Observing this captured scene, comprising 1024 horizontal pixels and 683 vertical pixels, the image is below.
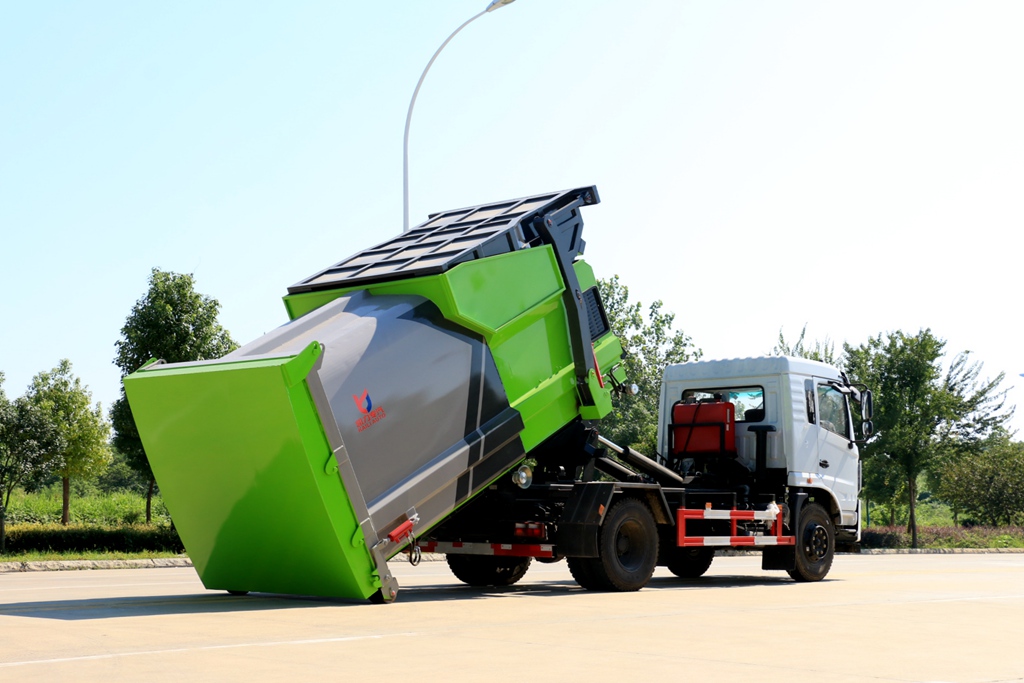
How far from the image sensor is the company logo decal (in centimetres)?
985

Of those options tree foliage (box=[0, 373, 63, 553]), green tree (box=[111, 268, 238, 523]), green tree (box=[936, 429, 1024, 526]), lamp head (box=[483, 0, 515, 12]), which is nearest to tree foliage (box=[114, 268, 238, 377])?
green tree (box=[111, 268, 238, 523])

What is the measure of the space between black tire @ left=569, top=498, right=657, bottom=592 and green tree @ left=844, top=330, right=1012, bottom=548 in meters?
22.6

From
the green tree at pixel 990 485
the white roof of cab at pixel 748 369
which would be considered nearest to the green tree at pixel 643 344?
the green tree at pixel 990 485

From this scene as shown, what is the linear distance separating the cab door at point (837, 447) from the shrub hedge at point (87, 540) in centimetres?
1313

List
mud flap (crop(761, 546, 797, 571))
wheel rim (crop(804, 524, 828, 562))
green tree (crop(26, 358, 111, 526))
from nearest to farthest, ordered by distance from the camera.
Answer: mud flap (crop(761, 546, 797, 571)) < wheel rim (crop(804, 524, 828, 562)) < green tree (crop(26, 358, 111, 526))

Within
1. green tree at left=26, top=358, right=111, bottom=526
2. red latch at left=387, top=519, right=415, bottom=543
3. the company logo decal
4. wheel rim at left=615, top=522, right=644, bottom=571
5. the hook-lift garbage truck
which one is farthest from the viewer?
green tree at left=26, top=358, right=111, bottom=526

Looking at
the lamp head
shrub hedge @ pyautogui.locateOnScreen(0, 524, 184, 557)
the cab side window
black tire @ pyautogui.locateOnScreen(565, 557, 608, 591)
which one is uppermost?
the lamp head

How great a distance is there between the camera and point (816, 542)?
1575 cm

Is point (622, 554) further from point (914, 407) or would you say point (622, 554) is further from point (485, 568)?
point (914, 407)

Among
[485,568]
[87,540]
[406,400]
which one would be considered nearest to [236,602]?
[406,400]

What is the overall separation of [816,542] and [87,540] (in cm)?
1411

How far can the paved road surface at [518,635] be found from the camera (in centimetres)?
638

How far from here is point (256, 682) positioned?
5.87 metres

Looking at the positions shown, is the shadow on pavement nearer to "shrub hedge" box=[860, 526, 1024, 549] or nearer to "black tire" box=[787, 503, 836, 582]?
"black tire" box=[787, 503, 836, 582]
